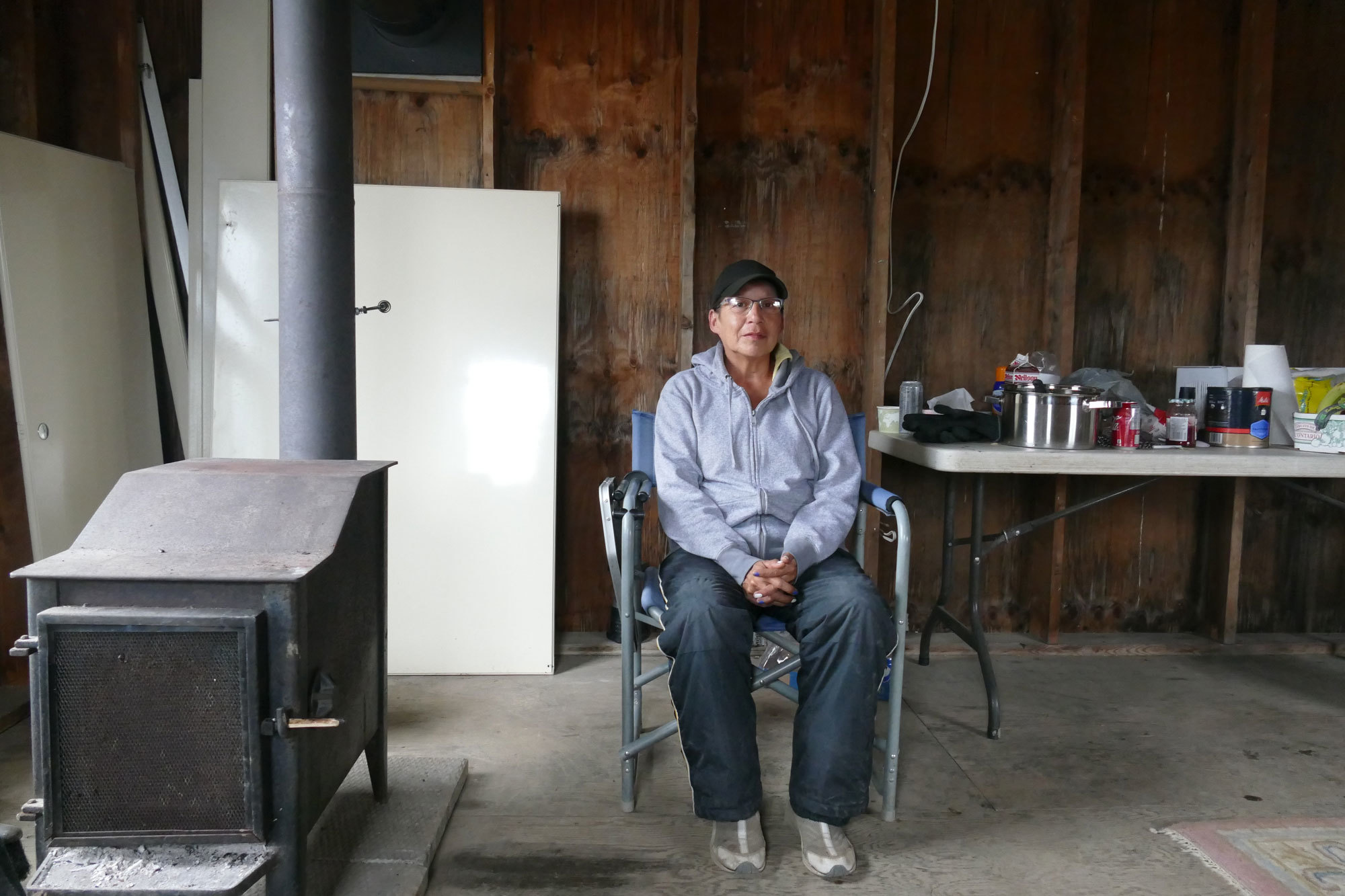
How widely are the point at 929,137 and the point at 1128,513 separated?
5.24 ft

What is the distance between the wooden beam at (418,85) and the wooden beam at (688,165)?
2.20 ft

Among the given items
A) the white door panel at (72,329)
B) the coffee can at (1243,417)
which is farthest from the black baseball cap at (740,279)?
the white door panel at (72,329)

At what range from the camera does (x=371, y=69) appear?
2789 mm

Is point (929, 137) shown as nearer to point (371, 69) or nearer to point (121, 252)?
point (371, 69)

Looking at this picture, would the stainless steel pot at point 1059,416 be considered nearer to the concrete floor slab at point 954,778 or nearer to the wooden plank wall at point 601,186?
the concrete floor slab at point 954,778

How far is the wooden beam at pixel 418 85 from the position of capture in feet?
9.23

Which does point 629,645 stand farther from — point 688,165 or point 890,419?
point 688,165

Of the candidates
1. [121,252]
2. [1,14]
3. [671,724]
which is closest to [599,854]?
[671,724]

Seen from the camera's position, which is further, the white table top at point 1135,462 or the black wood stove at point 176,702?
the white table top at point 1135,462

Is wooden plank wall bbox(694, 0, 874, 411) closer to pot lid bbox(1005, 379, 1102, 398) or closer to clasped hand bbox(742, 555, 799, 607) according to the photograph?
pot lid bbox(1005, 379, 1102, 398)

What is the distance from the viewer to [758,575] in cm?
187

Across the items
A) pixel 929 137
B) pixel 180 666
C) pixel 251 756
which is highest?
pixel 929 137

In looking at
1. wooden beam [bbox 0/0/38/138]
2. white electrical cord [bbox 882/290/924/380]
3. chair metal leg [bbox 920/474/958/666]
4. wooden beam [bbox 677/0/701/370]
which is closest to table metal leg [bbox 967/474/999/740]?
chair metal leg [bbox 920/474/958/666]

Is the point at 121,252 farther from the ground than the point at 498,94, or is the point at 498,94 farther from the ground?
the point at 498,94
